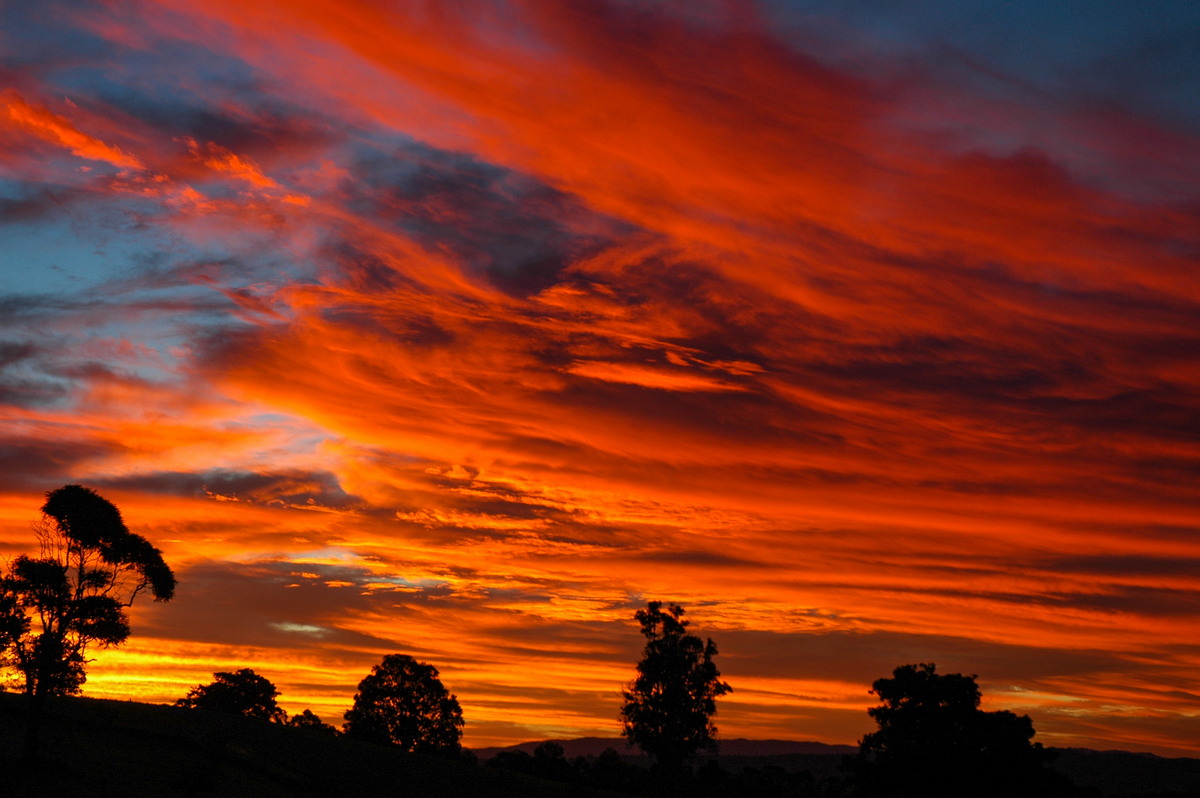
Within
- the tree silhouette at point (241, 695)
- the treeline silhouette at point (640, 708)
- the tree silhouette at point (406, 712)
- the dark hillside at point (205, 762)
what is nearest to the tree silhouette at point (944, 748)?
the treeline silhouette at point (640, 708)

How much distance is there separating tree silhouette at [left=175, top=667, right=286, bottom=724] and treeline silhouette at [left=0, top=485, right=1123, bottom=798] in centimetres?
20

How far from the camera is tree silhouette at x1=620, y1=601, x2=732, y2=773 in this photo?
9719 cm

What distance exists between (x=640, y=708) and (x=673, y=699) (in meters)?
3.68

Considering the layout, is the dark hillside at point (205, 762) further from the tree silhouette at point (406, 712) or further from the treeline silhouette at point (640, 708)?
the tree silhouette at point (406, 712)

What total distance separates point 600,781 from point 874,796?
180 ft

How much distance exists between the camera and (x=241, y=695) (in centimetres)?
13200

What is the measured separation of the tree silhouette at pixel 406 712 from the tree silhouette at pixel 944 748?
6054cm

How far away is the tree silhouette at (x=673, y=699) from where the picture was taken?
319ft

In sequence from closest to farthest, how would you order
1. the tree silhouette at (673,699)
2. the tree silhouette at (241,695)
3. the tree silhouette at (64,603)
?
the tree silhouette at (64,603), the tree silhouette at (673,699), the tree silhouette at (241,695)

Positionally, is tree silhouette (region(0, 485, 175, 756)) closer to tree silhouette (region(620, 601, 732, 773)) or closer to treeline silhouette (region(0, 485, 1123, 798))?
treeline silhouette (region(0, 485, 1123, 798))

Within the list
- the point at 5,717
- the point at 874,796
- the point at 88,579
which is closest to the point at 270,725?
the point at 5,717

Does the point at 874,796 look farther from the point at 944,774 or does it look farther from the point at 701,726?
the point at 701,726

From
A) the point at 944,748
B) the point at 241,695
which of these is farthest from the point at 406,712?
the point at 944,748

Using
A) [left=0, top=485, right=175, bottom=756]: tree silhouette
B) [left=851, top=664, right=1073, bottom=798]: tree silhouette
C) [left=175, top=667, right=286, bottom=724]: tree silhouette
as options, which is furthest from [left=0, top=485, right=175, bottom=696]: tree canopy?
[left=175, top=667, right=286, bottom=724]: tree silhouette
